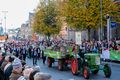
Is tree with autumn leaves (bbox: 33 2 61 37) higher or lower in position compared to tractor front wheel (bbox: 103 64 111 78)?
higher

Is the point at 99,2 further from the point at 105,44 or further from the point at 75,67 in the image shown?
the point at 75,67

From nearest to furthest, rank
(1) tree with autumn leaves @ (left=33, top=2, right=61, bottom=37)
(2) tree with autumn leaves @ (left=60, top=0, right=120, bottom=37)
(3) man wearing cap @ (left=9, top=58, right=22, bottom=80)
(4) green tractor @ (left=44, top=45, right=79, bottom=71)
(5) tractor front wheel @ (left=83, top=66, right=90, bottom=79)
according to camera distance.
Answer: (3) man wearing cap @ (left=9, top=58, right=22, bottom=80)
(5) tractor front wheel @ (left=83, top=66, right=90, bottom=79)
(4) green tractor @ (left=44, top=45, right=79, bottom=71)
(2) tree with autumn leaves @ (left=60, top=0, right=120, bottom=37)
(1) tree with autumn leaves @ (left=33, top=2, right=61, bottom=37)

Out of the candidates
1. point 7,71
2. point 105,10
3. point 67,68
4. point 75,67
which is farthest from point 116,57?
point 7,71

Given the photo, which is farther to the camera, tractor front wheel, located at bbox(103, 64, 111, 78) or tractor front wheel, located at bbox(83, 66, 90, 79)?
tractor front wheel, located at bbox(103, 64, 111, 78)

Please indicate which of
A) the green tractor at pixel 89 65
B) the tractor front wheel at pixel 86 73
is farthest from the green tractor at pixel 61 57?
the tractor front wheel at pixel 86 73

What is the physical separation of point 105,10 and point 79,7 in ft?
11.8

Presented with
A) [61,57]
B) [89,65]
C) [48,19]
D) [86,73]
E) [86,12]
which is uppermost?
[48,19]

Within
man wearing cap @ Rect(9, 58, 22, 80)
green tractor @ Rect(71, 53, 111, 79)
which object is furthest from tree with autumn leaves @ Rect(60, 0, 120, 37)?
man wearing cap @ Rect(9, 58, 22, 80)

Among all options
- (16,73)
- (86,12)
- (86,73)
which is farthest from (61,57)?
(86,12)

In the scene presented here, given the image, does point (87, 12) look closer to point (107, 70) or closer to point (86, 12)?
point (86, 12)

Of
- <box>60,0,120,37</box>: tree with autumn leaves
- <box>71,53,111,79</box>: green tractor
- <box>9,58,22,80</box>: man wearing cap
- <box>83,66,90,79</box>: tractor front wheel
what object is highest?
<box>60,0,120,37</box>: tree with autumn leaves

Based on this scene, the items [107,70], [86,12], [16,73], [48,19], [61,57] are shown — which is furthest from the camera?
[48,19]

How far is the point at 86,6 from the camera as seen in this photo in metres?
57.2

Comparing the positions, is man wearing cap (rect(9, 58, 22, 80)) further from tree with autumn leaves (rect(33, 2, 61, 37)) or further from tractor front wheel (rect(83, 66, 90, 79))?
tree with autumn leaves (rect(33, 2, 61, 37))
